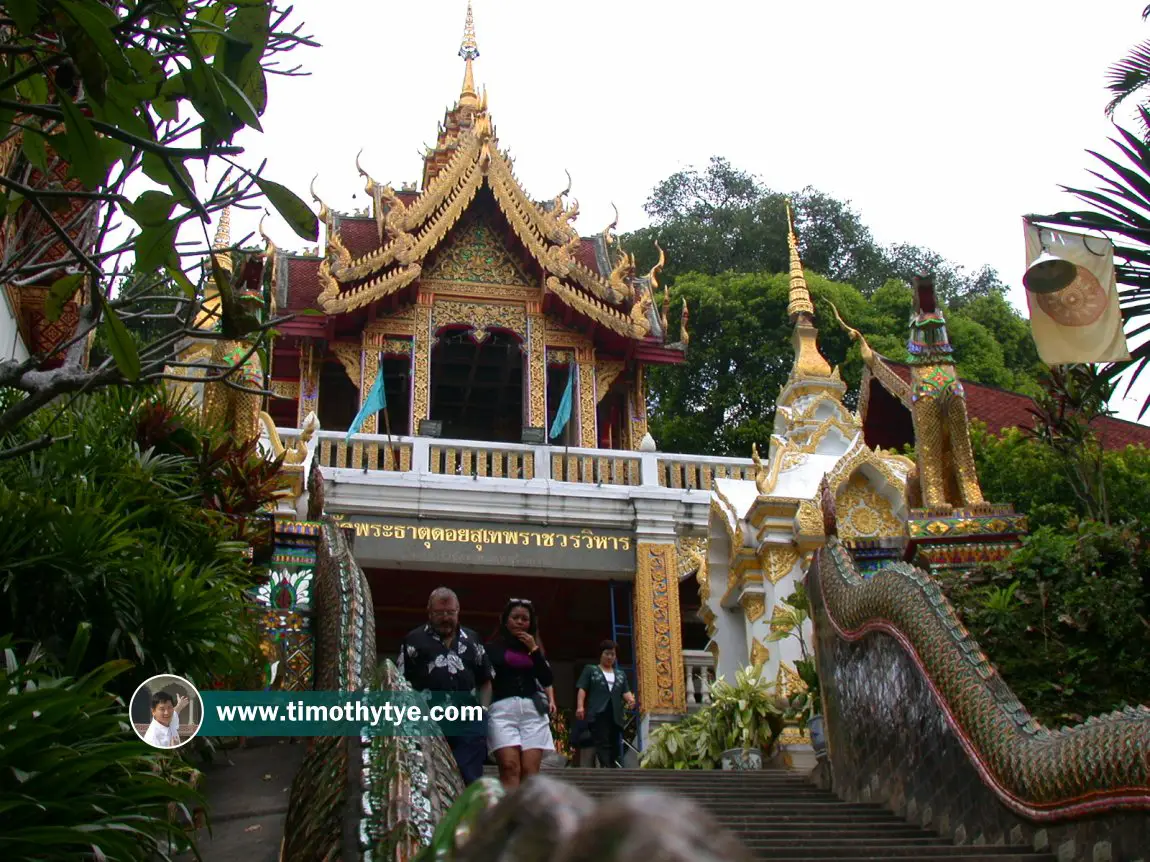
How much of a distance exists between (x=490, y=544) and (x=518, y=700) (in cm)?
996

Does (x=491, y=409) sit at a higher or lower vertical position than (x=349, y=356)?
higher

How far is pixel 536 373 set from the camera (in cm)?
1917

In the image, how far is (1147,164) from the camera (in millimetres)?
8648

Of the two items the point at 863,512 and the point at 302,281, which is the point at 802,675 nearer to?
the point at 863,512

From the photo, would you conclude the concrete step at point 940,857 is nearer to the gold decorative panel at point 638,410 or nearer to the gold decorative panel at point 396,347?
the gold decorative panel at point 396,347

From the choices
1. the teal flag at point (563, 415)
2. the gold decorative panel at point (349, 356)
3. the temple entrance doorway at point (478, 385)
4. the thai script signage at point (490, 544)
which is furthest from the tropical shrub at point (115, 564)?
the temple entrance doorway at point (478, 385)

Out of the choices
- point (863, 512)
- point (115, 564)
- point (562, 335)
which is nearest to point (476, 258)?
point (562, 335)

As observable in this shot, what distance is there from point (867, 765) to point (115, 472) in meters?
4.27

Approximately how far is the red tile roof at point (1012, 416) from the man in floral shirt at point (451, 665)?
17.0 metres

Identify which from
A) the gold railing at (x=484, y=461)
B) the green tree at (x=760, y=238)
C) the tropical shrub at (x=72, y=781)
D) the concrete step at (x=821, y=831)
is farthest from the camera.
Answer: the green tree at (x=760, y=238)

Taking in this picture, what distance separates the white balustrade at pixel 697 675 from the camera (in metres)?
14.9

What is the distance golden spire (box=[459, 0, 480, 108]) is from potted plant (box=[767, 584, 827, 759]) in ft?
45.2

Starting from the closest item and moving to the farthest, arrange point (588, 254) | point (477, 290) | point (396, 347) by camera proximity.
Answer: point (396, 347) → point (477, 290) → point (588, 254)

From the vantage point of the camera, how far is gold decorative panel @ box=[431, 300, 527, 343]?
63.4 ft
